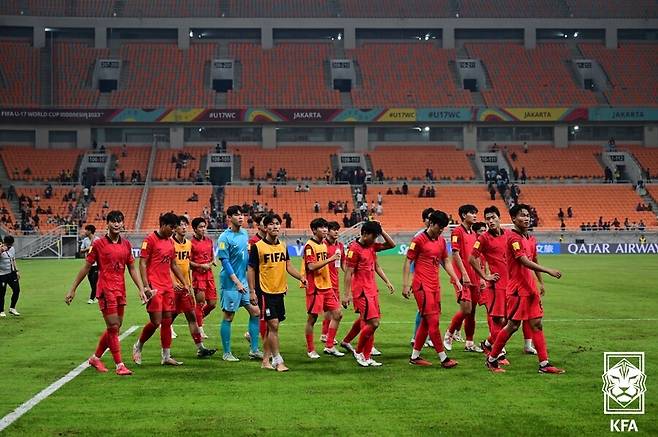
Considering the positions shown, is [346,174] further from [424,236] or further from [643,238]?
[424,236]

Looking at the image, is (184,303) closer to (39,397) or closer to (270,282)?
(270,282)

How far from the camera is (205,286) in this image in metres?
15.4

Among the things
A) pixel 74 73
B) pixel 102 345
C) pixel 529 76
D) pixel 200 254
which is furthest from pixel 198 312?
pixel 529 76

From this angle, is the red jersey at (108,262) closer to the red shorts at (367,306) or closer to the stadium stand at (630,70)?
the red shorts at (367,306)

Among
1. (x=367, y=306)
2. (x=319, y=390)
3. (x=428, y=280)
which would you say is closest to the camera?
(x=319, y=390)

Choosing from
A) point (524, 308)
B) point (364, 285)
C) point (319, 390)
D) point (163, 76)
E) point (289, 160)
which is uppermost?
point (163, 76)

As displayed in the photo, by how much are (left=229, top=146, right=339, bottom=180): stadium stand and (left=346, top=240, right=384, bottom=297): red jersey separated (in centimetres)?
5468

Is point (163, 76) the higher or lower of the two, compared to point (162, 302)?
higher

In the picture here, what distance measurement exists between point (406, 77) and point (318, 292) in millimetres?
62559

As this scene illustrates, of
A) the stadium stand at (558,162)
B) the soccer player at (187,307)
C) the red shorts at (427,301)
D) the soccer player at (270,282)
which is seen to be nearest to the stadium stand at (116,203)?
the stadium stand at (558,162)

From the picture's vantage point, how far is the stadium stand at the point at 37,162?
65.3 m

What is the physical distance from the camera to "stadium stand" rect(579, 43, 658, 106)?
72688 millimetres

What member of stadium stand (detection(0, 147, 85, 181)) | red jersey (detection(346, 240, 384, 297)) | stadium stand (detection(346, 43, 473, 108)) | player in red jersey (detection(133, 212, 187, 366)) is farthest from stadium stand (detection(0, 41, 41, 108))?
red jersey (detection(346, 240, 384, 297))

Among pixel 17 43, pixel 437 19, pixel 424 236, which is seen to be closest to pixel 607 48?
pixel 437 19
